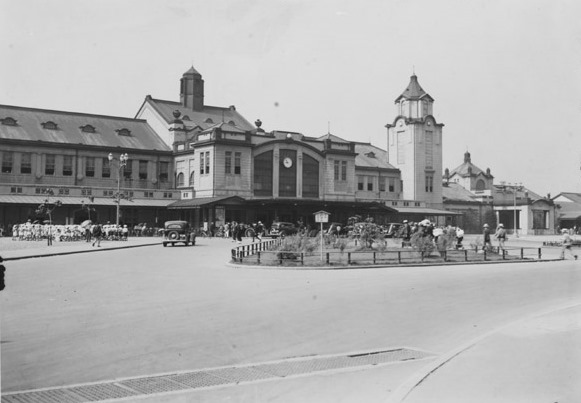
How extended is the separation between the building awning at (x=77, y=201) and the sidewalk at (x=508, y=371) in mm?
49354

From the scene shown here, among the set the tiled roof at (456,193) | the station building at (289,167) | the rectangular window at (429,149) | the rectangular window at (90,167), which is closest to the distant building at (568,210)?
the tiled roof at (456,193)

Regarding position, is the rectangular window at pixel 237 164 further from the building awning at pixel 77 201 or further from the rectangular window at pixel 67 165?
the rectangular window at pixel 67 165

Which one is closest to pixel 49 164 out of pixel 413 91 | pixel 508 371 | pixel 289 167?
pixel 289 167

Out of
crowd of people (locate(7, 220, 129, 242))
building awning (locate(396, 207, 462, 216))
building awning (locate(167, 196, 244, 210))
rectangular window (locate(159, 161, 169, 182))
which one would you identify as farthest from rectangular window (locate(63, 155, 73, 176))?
building awning (locate(396, 207, 462, 216))

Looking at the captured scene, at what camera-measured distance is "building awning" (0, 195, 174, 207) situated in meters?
50.2

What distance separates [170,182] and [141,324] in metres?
55.4

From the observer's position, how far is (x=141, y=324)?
33.3 feet

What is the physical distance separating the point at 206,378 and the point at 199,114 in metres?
70.3

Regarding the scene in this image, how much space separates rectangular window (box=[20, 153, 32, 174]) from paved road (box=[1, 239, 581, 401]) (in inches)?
1578

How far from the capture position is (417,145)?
77.6 meters

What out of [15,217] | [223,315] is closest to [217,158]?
[15,217]

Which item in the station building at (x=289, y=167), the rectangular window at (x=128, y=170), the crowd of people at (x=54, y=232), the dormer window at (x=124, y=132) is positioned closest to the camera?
the crowd of people at (x=54, y=232)

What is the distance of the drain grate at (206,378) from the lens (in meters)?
6.36

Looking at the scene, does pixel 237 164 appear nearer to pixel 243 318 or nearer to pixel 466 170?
pixel 243 318
